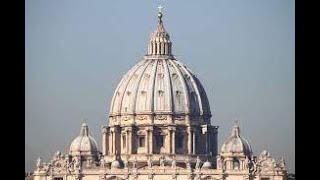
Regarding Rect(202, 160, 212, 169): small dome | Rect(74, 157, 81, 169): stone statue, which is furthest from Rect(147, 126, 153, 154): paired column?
Rect(74, 157, 81, 169): stone statue

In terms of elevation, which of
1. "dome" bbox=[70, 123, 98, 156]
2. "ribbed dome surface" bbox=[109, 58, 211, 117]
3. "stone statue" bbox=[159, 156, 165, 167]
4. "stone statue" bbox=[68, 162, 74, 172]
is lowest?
"stone statue" bbox=[68, 162, 74, 172]

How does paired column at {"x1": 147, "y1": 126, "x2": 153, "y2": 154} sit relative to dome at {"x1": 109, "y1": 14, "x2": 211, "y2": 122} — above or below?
below

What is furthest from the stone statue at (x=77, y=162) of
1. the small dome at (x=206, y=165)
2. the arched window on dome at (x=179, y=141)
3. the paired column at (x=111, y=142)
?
the small dome at (x=206, y=165)

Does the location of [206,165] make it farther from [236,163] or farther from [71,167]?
[71,167]

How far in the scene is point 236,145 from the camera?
89.1 metres

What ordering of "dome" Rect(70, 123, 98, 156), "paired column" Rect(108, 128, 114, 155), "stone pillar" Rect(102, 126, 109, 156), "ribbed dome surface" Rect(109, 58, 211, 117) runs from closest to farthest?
"dome" Rect(70, 123, 98, 156) < "paired column" Rect(108, 128, 114, 155) < "ribbed dome surface" Rect(109, 58, 211, 117) < "stone pillar" Rect(102, 126, 109, 156)

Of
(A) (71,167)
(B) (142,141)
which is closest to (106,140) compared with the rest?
(B) (142,141)

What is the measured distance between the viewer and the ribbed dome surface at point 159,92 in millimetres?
94188

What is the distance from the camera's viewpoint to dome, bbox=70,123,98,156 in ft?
298

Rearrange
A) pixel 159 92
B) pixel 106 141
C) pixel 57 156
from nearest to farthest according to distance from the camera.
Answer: pixel 57 156 → pixel 106 141 → pixel 159 92

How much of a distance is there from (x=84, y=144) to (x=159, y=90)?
7137 millimetres

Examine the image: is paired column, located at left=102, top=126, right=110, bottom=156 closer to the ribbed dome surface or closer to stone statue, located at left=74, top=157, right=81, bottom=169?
the ribbed dome surface
